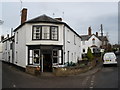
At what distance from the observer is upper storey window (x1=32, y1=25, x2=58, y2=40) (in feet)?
75.9

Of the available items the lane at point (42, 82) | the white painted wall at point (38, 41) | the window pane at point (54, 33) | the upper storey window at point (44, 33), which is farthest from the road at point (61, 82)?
the window pane at point (54, 33)

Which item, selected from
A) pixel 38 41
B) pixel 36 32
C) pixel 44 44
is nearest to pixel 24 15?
pixel 36 32

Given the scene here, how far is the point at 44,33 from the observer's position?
2323cm

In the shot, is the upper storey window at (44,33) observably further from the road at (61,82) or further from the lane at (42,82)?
the lane at (42,82)

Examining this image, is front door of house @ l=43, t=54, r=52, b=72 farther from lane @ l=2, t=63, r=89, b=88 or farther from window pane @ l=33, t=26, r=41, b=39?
lane @ l=2, t=63, r=89, b=88

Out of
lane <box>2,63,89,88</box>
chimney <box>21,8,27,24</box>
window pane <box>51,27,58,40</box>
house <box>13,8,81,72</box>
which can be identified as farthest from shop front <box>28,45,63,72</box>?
chimney <box>21,8,27,24</box>

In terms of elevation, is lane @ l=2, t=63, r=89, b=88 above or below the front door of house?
below

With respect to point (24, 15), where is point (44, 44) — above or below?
below

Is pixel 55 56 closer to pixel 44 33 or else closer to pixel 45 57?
pixel 45 57

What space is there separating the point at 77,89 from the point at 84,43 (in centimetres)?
5172

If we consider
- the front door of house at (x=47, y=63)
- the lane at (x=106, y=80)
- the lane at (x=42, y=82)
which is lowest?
the lane at (x=42, y=82)

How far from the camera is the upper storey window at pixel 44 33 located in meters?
23.1

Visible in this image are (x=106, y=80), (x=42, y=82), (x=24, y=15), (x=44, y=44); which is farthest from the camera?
(x=24, y=15)

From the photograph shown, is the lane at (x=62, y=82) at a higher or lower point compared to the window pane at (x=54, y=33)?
lower
